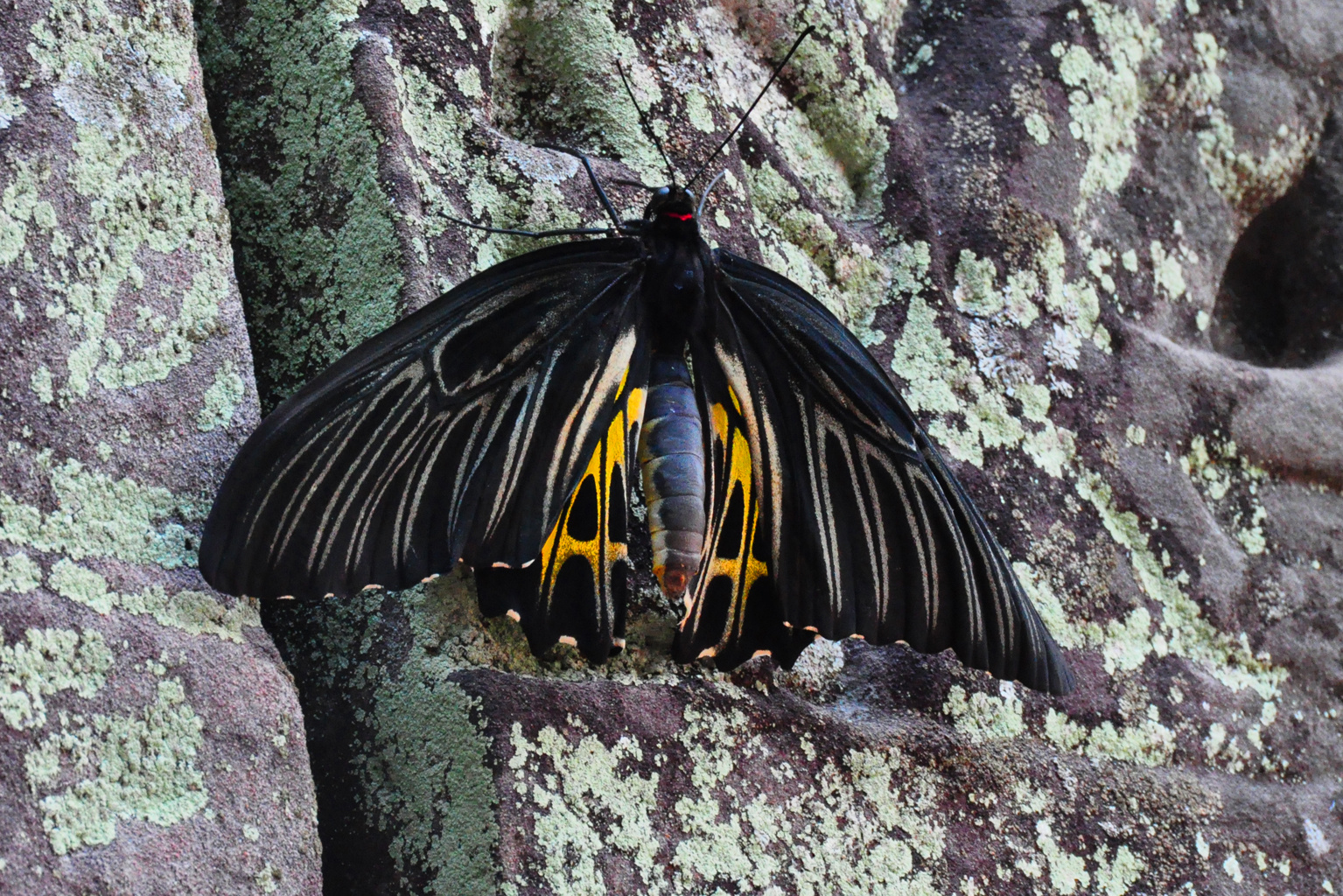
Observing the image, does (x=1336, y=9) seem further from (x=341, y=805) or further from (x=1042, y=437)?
(x=341, y=805)

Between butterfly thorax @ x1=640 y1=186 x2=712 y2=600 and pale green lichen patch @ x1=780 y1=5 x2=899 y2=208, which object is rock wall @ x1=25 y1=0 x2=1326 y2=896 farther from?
butterfly thorax @ x1=640 y1=186 x2=712 y2=600

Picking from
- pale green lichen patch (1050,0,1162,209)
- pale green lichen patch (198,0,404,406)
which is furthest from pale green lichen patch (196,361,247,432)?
pale green lichen patch (1050,0,1162,209)

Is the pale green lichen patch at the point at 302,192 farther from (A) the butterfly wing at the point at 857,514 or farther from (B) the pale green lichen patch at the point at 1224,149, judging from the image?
(B) the pale green lichen patch at the point at 1224,149

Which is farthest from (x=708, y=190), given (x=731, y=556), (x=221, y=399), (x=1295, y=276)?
(x=1295, y=276)

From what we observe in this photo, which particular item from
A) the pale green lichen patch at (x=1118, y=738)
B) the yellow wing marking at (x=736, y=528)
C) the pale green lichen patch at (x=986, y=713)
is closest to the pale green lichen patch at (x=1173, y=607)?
the pale green lichen patch at (x=1118, y=738)

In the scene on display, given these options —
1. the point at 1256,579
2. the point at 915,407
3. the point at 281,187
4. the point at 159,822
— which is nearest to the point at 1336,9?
the point at 1256,579
